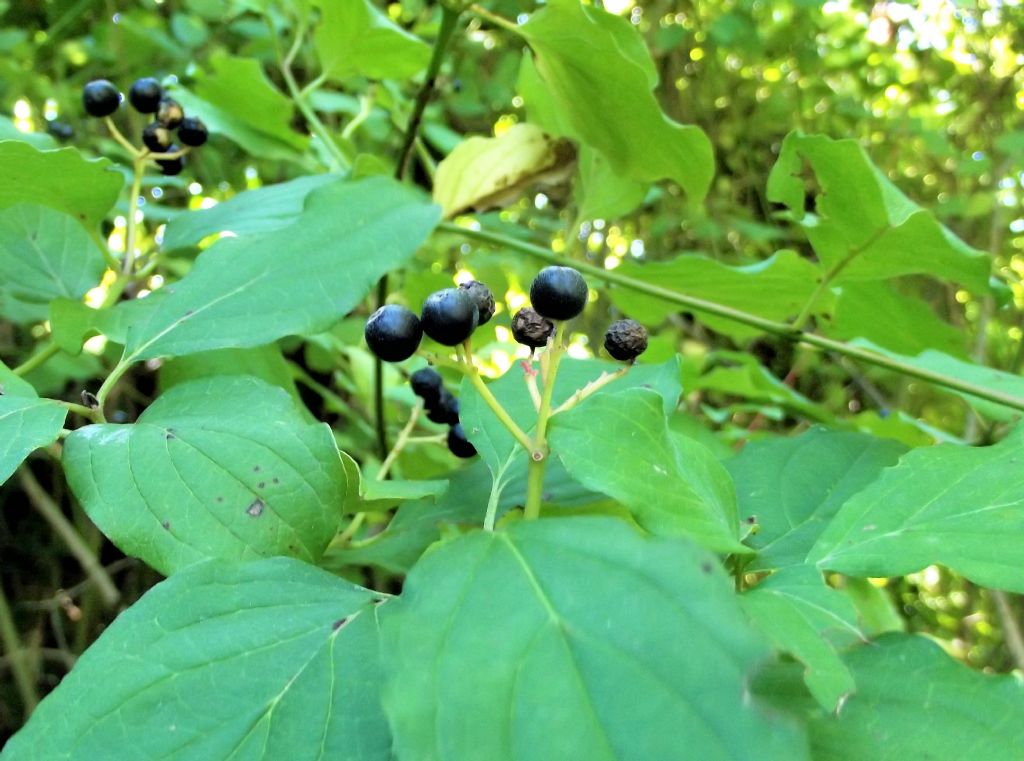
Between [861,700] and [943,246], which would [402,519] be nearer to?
[861,700]

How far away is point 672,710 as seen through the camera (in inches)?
15.2

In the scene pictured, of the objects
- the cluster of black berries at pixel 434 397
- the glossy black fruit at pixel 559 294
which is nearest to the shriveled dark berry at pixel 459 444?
the cluster of black berries at pixel 434 397

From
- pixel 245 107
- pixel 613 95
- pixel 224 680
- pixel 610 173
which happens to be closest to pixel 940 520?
pixel 224 680

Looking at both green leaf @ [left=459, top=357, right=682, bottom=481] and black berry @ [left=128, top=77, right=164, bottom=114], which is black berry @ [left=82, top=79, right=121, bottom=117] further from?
green leaf @ [left=459, top=357, right=682, bottom=481]

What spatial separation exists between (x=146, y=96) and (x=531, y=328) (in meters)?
0.76

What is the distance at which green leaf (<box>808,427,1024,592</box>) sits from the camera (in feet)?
1.79

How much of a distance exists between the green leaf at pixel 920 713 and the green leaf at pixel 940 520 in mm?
65

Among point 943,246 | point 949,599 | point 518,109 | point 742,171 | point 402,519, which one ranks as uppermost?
point 943,246

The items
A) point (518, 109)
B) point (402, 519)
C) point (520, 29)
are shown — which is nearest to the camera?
point (402, 519)

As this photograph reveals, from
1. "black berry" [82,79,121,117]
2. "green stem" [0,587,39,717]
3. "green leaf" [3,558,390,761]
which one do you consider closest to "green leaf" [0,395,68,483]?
"green leaf" [3,558,390,761]

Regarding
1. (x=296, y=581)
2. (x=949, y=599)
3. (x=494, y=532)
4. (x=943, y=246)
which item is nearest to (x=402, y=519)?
(x=296, y=581)

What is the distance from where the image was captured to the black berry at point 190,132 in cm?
119

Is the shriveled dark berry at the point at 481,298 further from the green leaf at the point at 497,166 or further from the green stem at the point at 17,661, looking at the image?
the green stem at the point at 17,661

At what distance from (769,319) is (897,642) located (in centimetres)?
63
